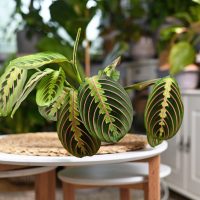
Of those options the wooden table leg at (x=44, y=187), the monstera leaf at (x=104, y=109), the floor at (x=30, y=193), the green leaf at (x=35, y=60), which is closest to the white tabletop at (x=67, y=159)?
the monstera leaf at (x=104, y=109)

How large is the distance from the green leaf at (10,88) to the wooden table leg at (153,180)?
1.45 ft

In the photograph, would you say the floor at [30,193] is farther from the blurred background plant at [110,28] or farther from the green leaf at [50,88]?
the green leaf at [50,88]

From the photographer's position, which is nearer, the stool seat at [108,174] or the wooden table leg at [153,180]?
the wooden table leg at [153,180]

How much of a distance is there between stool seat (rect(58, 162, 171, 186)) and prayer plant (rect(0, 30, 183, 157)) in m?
0.25

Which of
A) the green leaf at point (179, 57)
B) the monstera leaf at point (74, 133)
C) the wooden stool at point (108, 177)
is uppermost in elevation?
the green leaf at point (179, 57)

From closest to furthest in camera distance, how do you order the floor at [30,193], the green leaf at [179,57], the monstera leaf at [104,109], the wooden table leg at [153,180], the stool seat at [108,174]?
the monstera leaf at [104,109] < the wooden table leg at [153,180] < the stool seat at [108,174] < the green leaf at [179,57] < the floor at [30,193]

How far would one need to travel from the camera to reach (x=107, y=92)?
36.1 inches

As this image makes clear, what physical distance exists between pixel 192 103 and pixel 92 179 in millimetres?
1205

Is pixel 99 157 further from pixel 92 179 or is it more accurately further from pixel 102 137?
pixel 92 179

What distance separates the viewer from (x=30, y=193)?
8.30 feet

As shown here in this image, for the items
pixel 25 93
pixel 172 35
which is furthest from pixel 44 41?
pixel 25 93

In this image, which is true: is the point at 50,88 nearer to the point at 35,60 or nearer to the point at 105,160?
the point at 35,60

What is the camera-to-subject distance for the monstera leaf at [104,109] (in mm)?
886

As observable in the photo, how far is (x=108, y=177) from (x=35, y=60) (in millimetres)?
500
